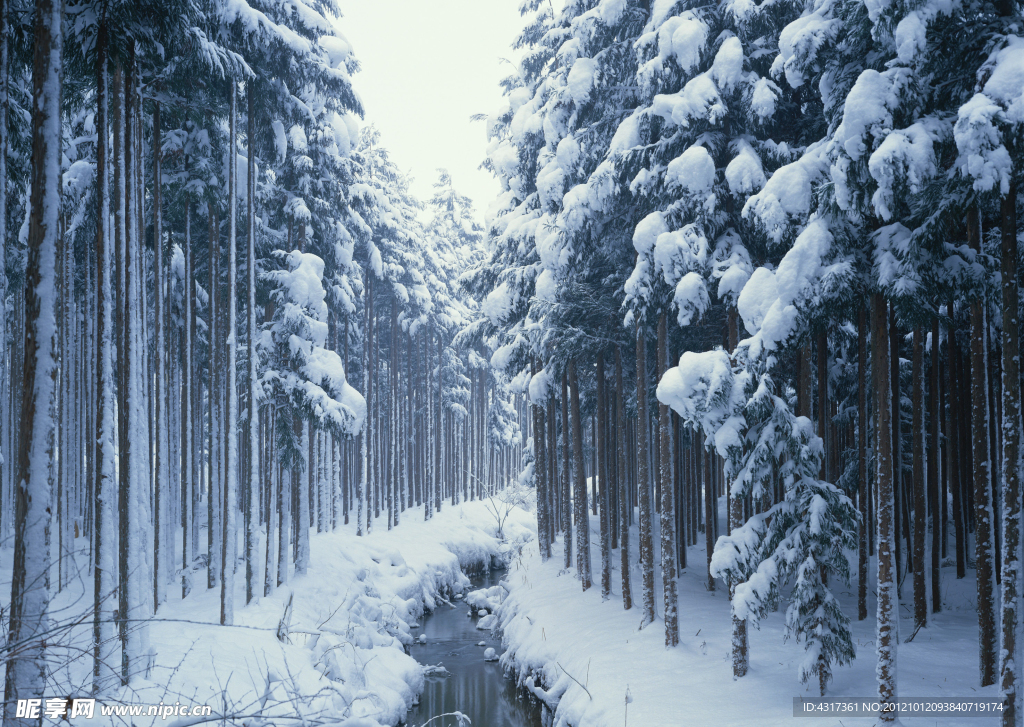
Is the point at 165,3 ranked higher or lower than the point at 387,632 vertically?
higher

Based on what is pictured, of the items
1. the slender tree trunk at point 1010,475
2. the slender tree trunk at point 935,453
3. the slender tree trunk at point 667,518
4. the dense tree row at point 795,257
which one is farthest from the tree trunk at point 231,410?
the slender tree trunk at point 935,453

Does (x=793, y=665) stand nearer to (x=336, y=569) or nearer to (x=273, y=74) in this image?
(x=336, y=569)

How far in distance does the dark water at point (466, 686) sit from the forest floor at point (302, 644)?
0.50 m

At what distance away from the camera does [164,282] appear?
50.3 ft

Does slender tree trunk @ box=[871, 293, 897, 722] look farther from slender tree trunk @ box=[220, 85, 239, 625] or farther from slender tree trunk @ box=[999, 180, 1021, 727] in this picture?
slender tree trunk @ box=[220, 85, 239, 625]

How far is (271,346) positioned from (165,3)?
7.47 metres

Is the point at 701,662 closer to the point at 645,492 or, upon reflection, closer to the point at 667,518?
the point at 667,518

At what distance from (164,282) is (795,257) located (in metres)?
14.0

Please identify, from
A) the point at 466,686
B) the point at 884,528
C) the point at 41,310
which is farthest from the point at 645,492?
the point at 41,310

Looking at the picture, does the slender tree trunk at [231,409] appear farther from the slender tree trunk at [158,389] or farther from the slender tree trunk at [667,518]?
the slender tree trunk at [667,518]

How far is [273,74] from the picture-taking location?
41.3 ft

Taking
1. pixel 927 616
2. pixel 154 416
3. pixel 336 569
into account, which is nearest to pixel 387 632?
pixel 336 569

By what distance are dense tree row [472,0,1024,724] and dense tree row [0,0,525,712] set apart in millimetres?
5000

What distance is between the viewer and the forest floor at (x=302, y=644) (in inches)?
305
